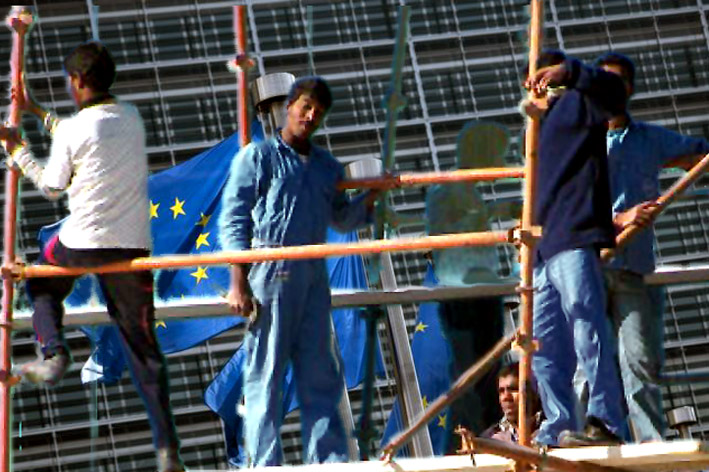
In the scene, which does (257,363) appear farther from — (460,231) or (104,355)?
(104,355)

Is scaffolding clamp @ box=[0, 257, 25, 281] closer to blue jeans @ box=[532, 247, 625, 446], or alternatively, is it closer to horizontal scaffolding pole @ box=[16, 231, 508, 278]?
horizontal scaffolding pole @ box=[16, 231, 508, 278]

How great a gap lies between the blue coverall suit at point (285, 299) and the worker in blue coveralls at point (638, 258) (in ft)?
3.67

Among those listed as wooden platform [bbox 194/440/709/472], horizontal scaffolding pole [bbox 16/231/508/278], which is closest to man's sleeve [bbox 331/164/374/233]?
horizontal scaffolding pole [bbox 16/231/508/278]

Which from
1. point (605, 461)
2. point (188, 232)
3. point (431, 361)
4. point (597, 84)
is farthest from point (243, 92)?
point (188, 232)

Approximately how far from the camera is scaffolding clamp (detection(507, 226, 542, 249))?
794cm

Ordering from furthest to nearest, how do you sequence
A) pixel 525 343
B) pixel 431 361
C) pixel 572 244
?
pixel 431 361 < pixel 572 244 < pixel 525 343

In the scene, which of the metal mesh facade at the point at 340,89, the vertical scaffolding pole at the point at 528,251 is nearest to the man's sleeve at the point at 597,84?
the vertical scaffolding pole at the point at 528,251

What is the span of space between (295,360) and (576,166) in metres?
1.21

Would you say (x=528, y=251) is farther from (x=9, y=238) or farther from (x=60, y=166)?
(x=9, y=238)

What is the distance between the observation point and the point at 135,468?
643 inches

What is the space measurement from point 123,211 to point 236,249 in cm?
42

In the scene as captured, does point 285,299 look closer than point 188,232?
Yes

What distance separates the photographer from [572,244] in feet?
26.7

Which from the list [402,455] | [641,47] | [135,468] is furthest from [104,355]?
[641,47]
